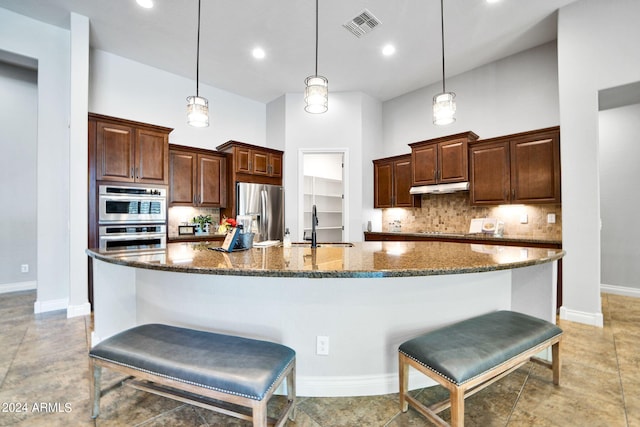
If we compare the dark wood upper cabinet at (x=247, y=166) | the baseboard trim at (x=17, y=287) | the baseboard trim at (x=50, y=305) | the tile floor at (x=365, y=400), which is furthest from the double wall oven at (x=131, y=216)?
the baseboard trim at (x=17, y=287)

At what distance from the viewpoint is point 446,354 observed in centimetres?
139

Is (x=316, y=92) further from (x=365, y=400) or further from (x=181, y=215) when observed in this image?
(x=181, y=215)

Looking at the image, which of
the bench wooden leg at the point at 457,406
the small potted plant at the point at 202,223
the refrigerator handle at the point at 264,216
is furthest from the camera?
the refrigerator handle at the point at 264,216

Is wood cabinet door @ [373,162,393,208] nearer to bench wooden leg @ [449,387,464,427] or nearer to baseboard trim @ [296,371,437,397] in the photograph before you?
baseboard trim @ [296,371,437,397]

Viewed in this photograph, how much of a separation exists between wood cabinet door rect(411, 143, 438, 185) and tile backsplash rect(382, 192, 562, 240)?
1.45ft

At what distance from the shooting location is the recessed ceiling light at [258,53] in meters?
3.99

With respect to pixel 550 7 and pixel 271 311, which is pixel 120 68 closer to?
pixel 271 311

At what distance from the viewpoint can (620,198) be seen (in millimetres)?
4070

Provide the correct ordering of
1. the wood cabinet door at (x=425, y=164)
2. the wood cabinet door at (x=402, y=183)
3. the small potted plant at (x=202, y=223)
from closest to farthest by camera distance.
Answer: the wood cabinet door at (x=425, y=164)
the small potted plant at (x=202, y=223)
the wood cabinet door at (x=402, y=183)

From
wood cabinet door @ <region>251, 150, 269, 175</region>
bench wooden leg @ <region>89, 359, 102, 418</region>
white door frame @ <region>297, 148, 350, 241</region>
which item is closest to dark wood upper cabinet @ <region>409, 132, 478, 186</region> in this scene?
white door frame @ <region>297, 148, 350, 241</region>

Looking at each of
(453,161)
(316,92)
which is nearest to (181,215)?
(316,92)

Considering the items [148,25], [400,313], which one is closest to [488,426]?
[400,313]

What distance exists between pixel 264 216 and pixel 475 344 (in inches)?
152

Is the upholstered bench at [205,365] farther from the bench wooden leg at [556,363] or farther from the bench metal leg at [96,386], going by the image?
the bench wooden leg at [556,363]
